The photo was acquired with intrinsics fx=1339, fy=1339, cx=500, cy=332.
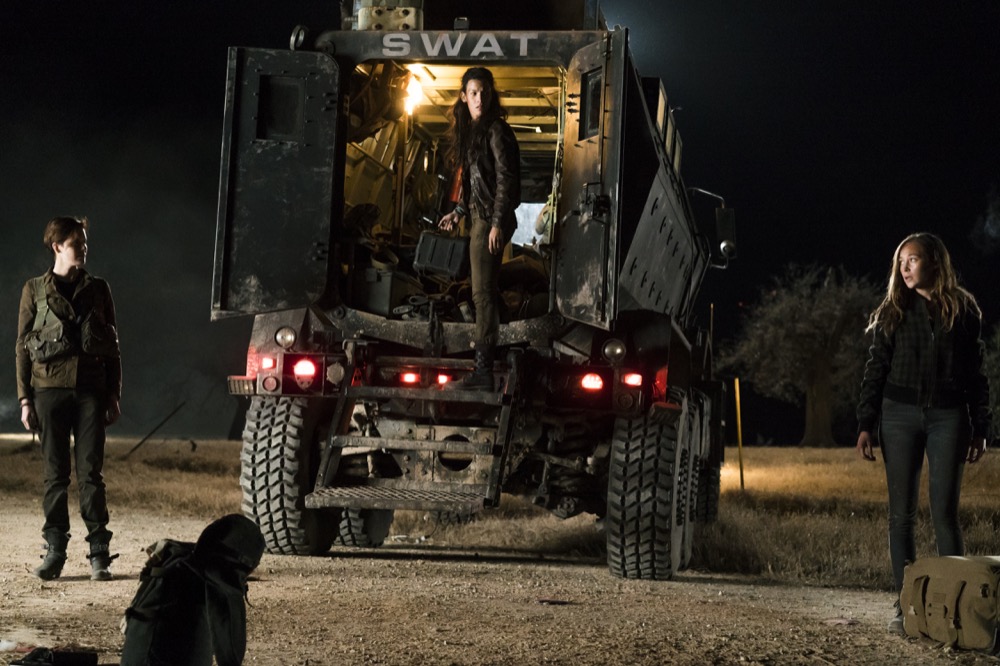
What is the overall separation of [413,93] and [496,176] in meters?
2.17

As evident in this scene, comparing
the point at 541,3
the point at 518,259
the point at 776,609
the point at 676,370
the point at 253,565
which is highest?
the point at 541,3

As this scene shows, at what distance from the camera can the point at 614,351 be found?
840cm

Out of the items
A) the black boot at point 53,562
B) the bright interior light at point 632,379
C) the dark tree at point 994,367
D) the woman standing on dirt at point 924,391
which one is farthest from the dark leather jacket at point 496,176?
the dark tree at point 994,367

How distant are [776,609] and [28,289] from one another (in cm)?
443

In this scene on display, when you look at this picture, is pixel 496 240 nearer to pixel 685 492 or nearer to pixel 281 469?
pixel 281 469

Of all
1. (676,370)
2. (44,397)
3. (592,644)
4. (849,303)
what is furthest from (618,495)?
(849,303)

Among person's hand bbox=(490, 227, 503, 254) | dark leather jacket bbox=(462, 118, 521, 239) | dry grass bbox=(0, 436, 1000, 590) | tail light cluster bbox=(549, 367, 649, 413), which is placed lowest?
dry grass bbox=(0, 436, 1000, 590)

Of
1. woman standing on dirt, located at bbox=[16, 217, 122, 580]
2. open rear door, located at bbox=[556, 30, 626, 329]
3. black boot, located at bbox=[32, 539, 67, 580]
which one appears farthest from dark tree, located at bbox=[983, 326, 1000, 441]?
black boot, located at bbox=[32, 539, 67, 580]

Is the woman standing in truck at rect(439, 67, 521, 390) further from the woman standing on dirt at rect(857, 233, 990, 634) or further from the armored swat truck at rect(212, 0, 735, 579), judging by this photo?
the woman standing on dirt at rect(857, 233, 990, 634)

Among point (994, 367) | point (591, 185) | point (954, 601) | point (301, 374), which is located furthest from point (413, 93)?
point (994, 367)

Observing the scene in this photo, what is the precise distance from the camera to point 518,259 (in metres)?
9.41

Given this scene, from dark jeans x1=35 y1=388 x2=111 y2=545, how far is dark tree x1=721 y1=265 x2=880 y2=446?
4395cm

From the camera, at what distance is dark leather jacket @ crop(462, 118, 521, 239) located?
826cm

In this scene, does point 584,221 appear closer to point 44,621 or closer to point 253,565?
point 44,621
